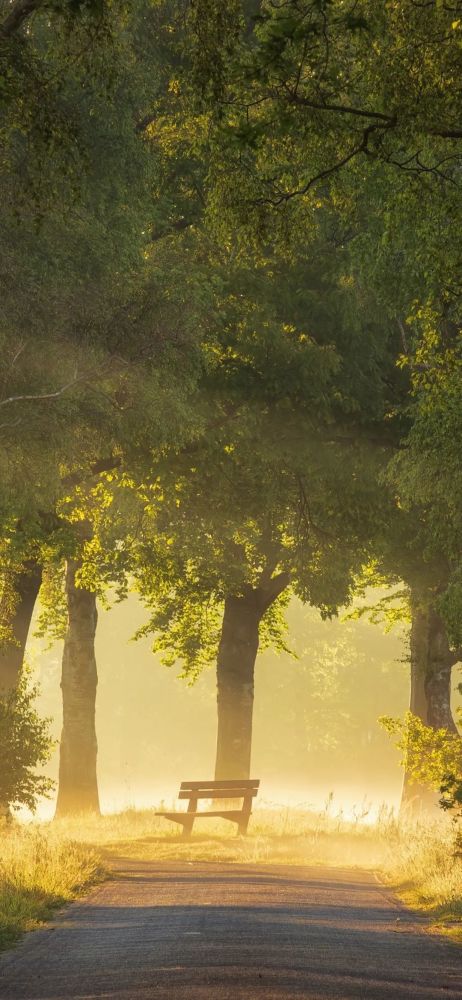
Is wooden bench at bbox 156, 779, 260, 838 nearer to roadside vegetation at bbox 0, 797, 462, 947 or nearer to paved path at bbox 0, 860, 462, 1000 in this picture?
roadside vegetation at bbox 0, 797, 462, 947

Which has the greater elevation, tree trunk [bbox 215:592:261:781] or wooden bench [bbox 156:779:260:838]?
tree trunk [bbox 215:592:261:781]

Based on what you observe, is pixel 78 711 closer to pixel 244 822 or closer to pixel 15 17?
pixel 244 822

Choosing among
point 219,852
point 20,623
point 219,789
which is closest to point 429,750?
point 219,852

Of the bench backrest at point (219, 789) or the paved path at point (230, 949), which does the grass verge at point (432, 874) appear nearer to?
the paved path at point (230, 949)

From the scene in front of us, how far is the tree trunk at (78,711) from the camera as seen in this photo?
92.0 ft

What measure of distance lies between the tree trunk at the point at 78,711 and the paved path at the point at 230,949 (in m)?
14.0

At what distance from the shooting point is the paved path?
24.1ft

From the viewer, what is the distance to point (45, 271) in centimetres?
1554

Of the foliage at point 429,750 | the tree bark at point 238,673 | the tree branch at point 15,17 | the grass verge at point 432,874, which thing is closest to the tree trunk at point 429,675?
the tree bark at point 238,673

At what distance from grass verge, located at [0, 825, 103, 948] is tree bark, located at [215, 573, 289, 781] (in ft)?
40.8

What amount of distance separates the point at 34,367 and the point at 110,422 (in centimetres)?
158

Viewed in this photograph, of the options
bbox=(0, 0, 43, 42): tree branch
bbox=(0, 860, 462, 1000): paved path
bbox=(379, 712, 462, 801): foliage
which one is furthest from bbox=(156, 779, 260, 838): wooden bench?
bbox=(0, 0, 43, 42): tree branch

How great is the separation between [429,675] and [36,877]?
1668 cm

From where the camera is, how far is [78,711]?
28062 mm
